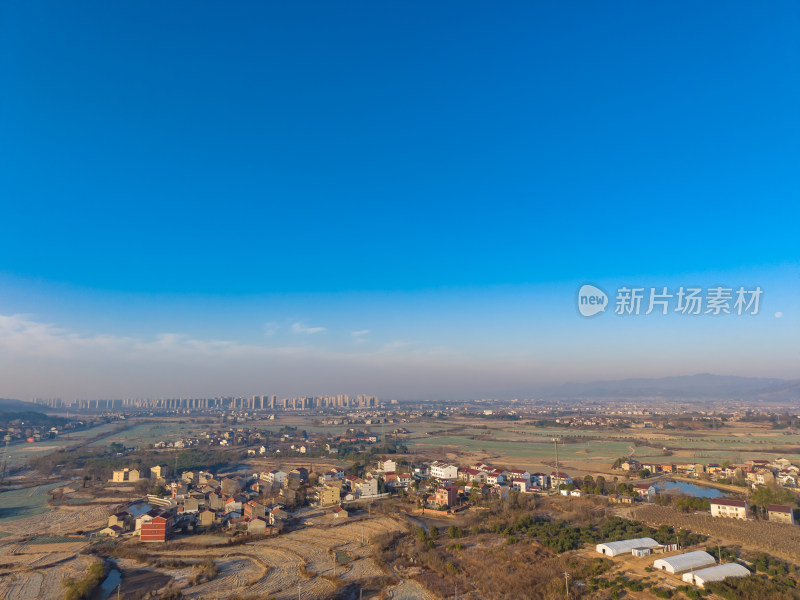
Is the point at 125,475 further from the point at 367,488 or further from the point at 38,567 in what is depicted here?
the point at 38,567

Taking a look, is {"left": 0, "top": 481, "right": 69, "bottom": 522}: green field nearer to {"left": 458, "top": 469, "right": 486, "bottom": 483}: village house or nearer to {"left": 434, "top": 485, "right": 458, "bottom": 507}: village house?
{"left": 434, "top": 485, "right": 458, "bottom": 507}: village house

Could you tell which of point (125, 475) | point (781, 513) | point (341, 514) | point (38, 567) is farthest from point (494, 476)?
point (125, 475)

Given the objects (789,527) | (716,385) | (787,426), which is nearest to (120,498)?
(789,527)

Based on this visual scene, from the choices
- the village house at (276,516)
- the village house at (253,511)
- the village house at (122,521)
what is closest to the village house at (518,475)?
the village house at (276,516)

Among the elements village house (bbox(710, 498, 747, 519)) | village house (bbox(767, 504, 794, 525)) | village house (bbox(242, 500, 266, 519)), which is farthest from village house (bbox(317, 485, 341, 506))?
village house (bbox(767, 504, 794, 525))

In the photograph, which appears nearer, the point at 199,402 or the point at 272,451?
the point at 272,451

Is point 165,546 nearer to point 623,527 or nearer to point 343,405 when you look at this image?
point 623,527
